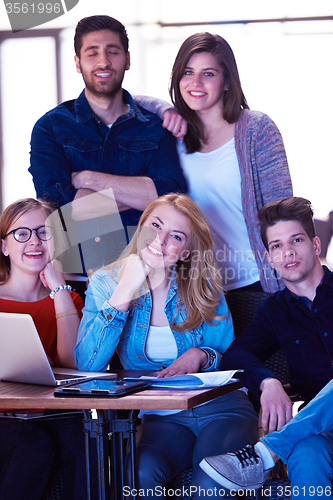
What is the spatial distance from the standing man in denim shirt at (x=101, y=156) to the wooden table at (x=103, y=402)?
3.67ft

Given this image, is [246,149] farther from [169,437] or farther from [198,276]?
[169,437]

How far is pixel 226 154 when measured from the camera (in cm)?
269

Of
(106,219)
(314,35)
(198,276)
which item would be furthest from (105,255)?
(314,35)

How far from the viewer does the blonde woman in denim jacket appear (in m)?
1.80

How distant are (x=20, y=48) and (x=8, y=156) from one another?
1.82 ft

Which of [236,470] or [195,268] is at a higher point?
[195,268]

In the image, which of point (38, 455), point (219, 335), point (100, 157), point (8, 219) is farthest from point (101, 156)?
point (38, 455)

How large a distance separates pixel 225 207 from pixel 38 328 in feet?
3.38

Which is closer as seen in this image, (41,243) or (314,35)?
(41,243)

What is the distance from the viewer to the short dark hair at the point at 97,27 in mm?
2750

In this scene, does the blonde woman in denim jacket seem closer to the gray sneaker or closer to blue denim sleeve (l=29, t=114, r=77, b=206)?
the gray sneaker

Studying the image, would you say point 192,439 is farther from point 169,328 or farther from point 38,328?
point 38,328

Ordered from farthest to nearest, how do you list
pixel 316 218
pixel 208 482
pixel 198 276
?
pixel 316 218, pixel 198 276, pixel 208 482

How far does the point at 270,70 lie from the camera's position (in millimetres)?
2713
